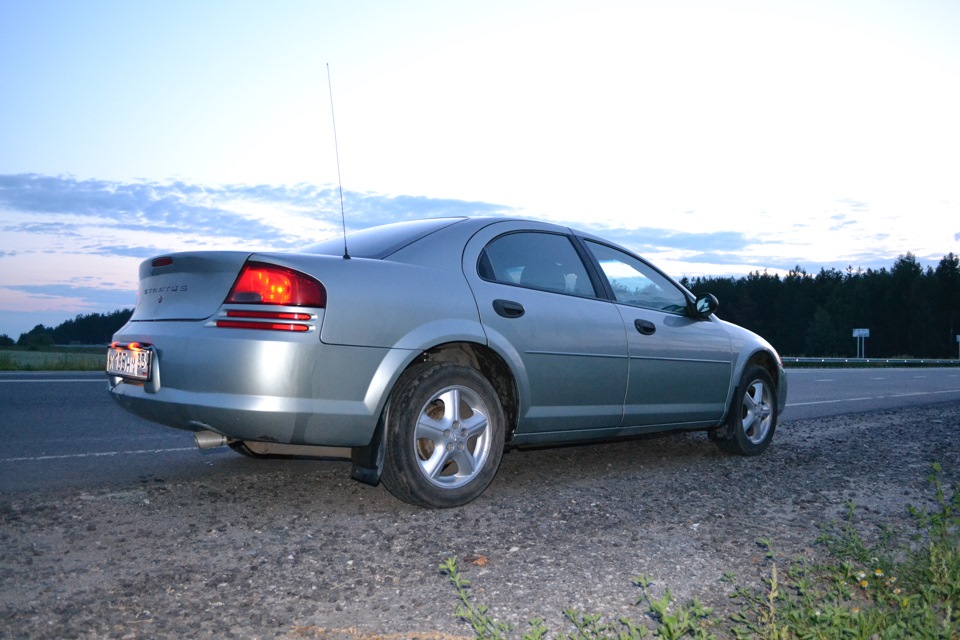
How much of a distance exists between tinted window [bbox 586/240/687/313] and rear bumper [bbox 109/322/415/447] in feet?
6.54

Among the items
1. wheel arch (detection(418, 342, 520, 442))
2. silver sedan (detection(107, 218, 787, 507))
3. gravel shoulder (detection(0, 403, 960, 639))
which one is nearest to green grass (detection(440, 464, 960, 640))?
gravel shoulder (detection(0, 403, 960, 639))

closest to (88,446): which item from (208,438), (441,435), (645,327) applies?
(208,438)


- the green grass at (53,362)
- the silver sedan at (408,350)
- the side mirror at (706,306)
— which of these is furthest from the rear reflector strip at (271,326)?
the green grass at (53,362)

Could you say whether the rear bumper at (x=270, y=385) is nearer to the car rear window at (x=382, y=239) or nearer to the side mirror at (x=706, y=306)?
the car rear window at (x=382, y=239)

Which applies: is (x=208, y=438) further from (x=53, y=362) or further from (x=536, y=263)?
(x=53, y=362)

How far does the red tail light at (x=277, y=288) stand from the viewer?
160 inches

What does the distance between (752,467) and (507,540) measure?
2870 millimetres

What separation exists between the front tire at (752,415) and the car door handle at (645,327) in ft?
3.79

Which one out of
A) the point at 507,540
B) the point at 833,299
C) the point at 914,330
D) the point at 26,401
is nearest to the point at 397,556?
the point at 507,540

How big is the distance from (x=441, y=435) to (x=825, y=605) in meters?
2.18

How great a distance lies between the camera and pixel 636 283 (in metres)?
6.04

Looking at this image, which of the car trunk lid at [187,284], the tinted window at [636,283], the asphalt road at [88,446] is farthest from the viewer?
the tinted window at [636,283]

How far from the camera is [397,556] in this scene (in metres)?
3.60

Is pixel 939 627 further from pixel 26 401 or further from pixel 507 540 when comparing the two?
pixel 26 401
